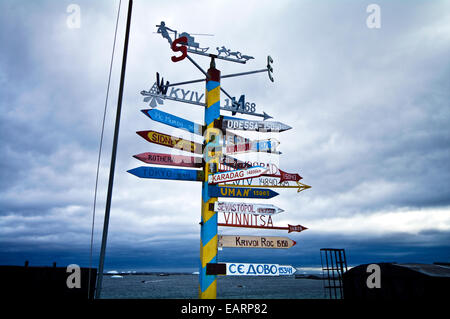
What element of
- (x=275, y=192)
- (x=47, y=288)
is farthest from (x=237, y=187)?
(x=47, y=288)

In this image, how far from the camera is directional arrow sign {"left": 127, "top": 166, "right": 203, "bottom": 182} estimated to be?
325 inches

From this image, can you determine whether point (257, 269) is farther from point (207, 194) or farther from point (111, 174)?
point (111, 174)

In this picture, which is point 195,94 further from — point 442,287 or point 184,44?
point 442,287

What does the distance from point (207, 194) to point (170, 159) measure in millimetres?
1493

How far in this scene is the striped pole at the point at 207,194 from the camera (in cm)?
834

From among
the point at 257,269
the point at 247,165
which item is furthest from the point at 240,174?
the point at 257,269

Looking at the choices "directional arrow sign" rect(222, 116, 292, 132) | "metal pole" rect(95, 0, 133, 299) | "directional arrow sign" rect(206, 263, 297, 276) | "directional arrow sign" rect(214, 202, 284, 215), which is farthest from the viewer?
"directional arrow sign" rect(222, 116, 292, 132)

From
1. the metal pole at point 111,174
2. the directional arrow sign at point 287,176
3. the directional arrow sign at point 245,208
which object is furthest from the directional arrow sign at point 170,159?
the metal pole at point 111,174

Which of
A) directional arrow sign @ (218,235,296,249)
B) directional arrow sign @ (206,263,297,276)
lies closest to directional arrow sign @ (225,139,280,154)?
directional arrow sign @ (218,235,296,249)

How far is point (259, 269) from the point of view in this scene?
7.45 m

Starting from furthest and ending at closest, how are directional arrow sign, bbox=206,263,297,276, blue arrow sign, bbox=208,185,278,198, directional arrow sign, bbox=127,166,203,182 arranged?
blue arrow sign, bbox=208,185,278,198 → directional arrow sign, bbox=127,166,203,182 → directional arrow sign, bbox=206,263,297,276

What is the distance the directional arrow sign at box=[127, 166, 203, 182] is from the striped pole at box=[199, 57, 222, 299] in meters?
0.32

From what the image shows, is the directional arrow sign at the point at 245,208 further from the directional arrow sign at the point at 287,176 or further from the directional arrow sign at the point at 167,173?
the directional arrow sign at the point at 167,173

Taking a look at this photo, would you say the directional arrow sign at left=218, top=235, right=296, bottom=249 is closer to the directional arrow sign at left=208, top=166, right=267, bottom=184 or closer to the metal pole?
the directional arrow sign at left=208, top=166, right=267, bottom=184
